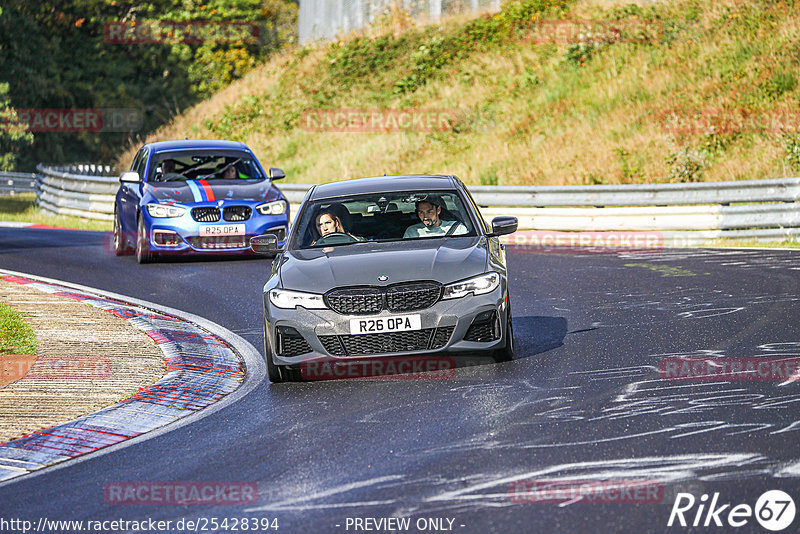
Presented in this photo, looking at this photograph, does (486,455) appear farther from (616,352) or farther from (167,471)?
(616,352)

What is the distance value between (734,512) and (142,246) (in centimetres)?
1320

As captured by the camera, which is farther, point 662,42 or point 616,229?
point 662,42

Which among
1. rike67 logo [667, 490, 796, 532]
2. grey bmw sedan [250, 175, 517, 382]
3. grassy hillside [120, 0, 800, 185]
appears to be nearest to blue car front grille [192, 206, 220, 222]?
grey bmw sedan [250, 175, 517, 382]

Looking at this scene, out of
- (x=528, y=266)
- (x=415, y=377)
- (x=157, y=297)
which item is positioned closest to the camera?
(x=415, y=377)

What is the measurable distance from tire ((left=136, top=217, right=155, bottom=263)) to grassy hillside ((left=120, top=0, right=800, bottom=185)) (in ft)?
35.6

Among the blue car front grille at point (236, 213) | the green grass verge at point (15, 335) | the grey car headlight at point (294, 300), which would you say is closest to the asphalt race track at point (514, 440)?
the grey car headlight at point (294, 300)

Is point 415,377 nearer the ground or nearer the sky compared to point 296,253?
nearer the ground

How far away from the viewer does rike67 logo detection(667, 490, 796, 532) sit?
5191mm

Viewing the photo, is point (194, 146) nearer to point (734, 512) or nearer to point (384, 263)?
point (384, 263)

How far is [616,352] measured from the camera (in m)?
9.64

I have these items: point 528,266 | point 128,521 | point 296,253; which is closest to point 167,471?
point 128,521

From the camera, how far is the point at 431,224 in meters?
10.2

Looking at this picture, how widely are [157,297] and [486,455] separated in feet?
27.4

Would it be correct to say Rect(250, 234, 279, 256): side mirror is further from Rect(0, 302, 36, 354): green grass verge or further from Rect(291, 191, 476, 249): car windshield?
Rect(0, 302, 36, 354): green grass verge
